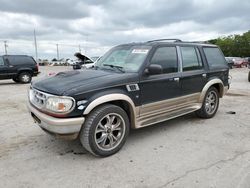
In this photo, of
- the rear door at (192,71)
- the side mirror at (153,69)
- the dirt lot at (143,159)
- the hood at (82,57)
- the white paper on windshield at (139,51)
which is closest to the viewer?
the dirt lot at (143,159)

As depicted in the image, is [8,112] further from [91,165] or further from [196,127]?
[196,127]

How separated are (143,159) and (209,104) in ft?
9.34

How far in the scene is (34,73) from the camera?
49.3 feet

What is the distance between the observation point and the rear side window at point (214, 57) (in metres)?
5.74

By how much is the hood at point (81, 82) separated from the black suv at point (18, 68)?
11.1 metres

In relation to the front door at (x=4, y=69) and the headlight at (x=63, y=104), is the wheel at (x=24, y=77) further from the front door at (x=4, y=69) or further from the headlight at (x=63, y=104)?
the headlight at (x=63, y=104)

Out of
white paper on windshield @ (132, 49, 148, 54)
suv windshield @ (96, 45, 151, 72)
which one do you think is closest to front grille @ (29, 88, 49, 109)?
suv windshield @ (96, 45, 151, 72)

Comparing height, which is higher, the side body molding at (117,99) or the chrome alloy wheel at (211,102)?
the side body molding at (117,99)

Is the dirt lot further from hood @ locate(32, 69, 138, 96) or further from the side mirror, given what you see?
the side mirror

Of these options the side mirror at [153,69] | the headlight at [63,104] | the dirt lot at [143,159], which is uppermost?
the side mirror at [153,69]

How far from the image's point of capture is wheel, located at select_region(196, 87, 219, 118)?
5716 millimetres

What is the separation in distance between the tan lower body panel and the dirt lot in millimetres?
362

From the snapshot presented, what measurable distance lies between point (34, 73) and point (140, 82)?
12.3 m

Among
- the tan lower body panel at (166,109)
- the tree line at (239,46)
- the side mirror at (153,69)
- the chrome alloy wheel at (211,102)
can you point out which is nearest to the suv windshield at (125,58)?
the side mirror at (153,69)
